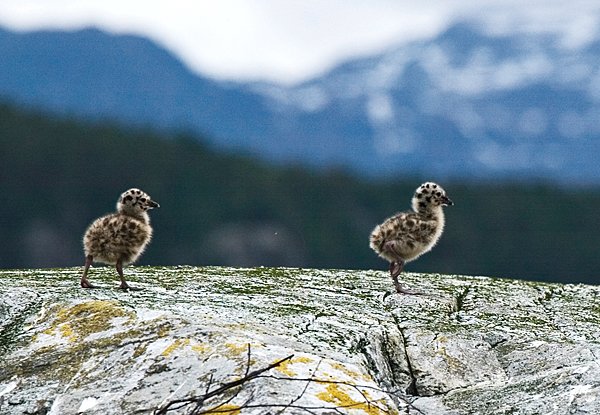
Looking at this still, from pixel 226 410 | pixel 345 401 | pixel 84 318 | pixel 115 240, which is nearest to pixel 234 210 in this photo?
pixel 115 240

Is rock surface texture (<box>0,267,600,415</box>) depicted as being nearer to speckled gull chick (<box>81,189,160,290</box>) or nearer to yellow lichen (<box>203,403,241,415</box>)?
yellow lichen (<box>203,403,241,415</box>)

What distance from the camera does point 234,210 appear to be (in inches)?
6658

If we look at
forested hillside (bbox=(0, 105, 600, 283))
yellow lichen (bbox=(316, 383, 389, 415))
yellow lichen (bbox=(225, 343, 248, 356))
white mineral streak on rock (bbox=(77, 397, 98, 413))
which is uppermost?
forested hillside (bbox=(0, 105, 600, 283))

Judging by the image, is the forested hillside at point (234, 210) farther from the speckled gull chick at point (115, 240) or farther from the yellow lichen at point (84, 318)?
the yellow lichen at point (84, 318)

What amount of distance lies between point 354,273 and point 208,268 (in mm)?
1935

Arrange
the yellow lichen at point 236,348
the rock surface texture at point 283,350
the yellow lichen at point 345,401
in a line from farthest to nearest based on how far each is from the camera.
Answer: the yellow lichen at point 236,348 → the rock surface texture at point 283,350 → the yellow lichen at point 345,401

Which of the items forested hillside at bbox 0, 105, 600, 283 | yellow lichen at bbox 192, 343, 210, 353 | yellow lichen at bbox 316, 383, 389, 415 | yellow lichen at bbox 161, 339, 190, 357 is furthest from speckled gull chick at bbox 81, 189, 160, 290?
forested hillside at bbox 0, 105, 600, 283

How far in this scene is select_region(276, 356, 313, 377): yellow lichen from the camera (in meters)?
8.65

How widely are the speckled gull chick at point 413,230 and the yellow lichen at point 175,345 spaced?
5.35 meters

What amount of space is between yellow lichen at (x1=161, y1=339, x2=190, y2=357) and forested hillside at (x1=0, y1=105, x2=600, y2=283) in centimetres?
14197

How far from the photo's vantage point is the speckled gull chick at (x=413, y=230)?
1486cm

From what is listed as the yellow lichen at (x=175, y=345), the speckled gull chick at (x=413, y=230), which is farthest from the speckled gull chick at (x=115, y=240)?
the yellow lichen at (x=175, y=345)

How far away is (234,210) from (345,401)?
161019mm

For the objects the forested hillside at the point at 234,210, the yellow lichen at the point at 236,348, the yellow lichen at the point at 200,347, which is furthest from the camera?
the forested hillside at the point at 234,210
